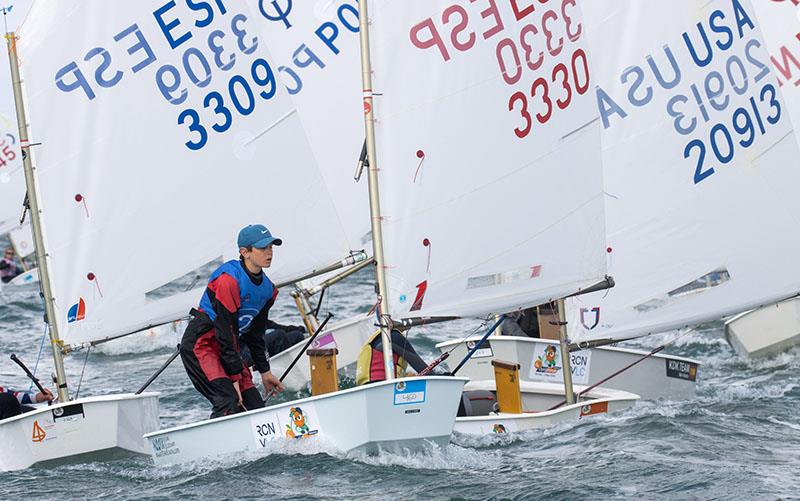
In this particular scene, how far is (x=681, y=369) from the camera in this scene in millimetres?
11930

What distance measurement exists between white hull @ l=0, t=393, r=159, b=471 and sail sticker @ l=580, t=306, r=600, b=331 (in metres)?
3.46

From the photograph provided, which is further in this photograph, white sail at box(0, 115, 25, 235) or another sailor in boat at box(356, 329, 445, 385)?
white sail at box(0, 115, 25, 235)

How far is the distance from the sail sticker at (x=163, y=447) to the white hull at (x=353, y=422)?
0.09 metres

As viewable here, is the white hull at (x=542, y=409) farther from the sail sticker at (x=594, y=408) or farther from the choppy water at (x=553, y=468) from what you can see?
the choppy water at (x=553, y=468)

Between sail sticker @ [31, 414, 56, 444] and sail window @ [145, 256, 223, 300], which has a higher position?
sail window @ [145, 256, 223, 300]

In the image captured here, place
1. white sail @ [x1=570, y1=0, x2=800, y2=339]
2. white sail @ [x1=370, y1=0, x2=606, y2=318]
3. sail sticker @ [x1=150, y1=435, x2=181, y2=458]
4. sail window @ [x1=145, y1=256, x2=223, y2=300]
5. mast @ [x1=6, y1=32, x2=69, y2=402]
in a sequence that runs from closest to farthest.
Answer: sail sticker @ [x1=150, y1=435, x2=181, y2=458]
white sail @ [x1=370, y1=0, x2=606, y2=318]
mast @ [x1=6, y1=32, x2=69, y2=402]
sail window @ [x1=145, y1=256, x2=223, y2=300]
white sail @ [x1=570, y1=0, x2=800, y2=339]

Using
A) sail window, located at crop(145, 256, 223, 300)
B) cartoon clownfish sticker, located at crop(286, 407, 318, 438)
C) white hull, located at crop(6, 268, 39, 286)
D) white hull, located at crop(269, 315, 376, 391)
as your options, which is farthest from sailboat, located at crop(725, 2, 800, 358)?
white hull, located at crop(6, 268, 39, 286)

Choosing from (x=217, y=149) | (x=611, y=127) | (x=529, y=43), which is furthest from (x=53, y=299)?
(x=611, y=127)

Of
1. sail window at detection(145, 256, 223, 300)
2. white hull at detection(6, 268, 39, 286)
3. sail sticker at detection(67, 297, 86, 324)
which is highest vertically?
white hull at detection(6, 268, 39, 286)

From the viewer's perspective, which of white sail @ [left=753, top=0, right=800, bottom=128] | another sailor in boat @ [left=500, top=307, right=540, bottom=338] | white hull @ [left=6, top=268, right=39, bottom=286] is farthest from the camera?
white hull @ [left=6, top=268, right=39, bottom=286]

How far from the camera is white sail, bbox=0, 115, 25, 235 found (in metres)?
22.0

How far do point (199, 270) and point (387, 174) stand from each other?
2.29 m

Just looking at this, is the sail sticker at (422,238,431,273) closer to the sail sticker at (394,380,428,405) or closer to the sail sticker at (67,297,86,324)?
the sail sticker at (394,380,428,405)

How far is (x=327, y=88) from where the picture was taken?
13766 mm
